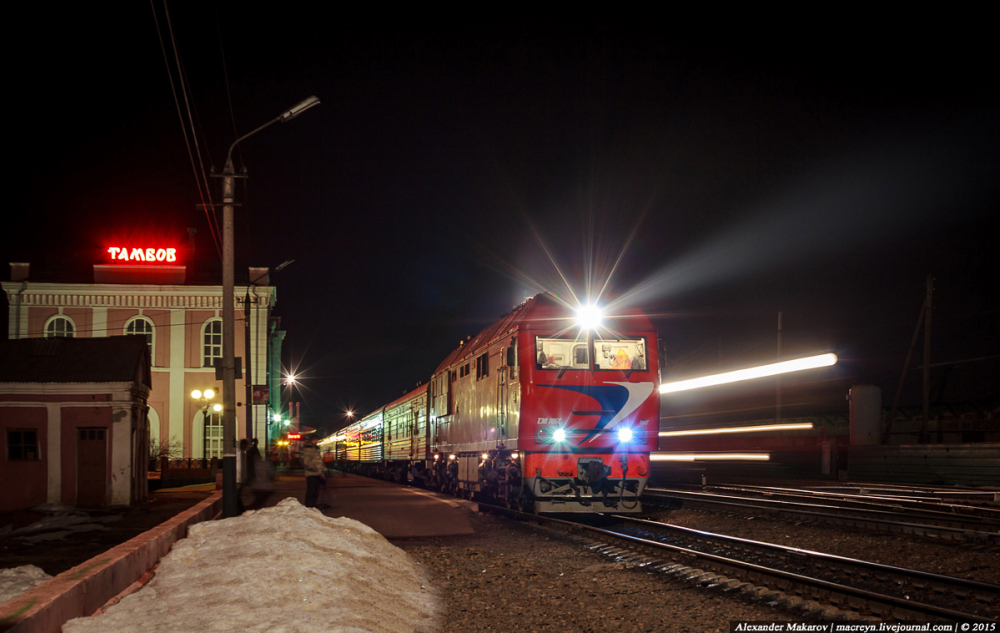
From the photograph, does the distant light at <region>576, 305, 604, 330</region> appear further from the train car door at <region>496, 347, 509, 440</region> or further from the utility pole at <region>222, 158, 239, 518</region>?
the utility pole at <region>222, 158, 239, 518</region>

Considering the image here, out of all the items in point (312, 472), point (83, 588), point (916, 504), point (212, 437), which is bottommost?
point (212, 437)

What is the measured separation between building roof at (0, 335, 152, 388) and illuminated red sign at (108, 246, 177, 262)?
24031 millimetres

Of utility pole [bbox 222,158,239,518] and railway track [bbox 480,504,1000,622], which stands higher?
utility pole [bbox 222,158,239,518]

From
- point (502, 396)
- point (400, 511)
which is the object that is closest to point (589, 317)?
point (502, 396)

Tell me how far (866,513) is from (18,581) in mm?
13871

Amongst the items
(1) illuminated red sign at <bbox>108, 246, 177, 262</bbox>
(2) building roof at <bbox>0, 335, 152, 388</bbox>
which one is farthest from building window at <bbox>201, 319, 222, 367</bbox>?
(2) building roof at <bbox>0, 335, 152, 388</bbox>

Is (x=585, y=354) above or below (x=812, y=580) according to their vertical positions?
above

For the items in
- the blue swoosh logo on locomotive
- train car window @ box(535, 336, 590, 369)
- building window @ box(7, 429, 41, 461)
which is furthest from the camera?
building window @ box(7, 429, 41, 461)

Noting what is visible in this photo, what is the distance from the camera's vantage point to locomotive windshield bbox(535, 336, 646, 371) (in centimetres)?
1445

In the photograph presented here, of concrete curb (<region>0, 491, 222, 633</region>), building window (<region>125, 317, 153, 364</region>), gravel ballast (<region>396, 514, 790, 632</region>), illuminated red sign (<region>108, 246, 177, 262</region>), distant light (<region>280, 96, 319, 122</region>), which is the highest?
illuminated red sign (<region>108, 246, 177, 262</region>)

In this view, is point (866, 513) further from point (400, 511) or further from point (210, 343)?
point (210, 343)

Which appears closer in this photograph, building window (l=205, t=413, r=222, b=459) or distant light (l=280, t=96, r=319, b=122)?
distant light (l=280, t=96, r=319, b=122)

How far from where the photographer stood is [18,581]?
26.0 ft

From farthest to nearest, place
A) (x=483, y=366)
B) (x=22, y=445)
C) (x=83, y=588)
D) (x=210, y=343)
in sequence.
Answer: (x=210, y=343) < (x=22, y=445) < (x=483, y=366) < (x=83, y=588)
